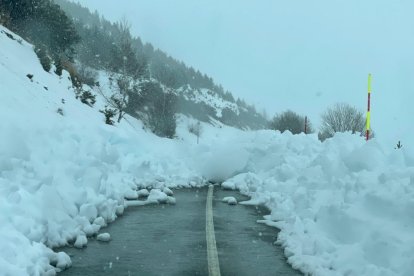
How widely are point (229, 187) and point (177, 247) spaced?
10535mm

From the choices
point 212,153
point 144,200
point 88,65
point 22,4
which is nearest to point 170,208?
point 144,200

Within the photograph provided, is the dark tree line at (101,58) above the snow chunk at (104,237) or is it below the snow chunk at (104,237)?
above

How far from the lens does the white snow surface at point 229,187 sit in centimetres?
693

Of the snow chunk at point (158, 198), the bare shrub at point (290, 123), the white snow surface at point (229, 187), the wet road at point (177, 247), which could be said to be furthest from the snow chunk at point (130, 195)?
the bare shrub at point (290, 123)

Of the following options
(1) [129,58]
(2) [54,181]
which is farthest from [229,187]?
(1) [129,58]

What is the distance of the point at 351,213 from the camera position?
8266 millimetres

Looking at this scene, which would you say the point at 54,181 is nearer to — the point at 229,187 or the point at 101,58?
the point at 229,187

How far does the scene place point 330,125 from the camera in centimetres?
4738

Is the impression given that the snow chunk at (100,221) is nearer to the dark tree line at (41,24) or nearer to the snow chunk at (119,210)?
the snow chunk at (119,210)

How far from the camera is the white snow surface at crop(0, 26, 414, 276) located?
6934mm

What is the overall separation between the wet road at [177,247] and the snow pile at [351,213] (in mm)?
441

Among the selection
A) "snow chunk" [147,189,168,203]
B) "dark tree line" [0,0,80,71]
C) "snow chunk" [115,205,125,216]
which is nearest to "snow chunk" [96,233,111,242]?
"snow chunk" [115,205,125,216]

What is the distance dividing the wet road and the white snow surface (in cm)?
30

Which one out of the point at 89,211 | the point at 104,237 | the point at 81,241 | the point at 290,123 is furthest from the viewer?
the point at 290,123
